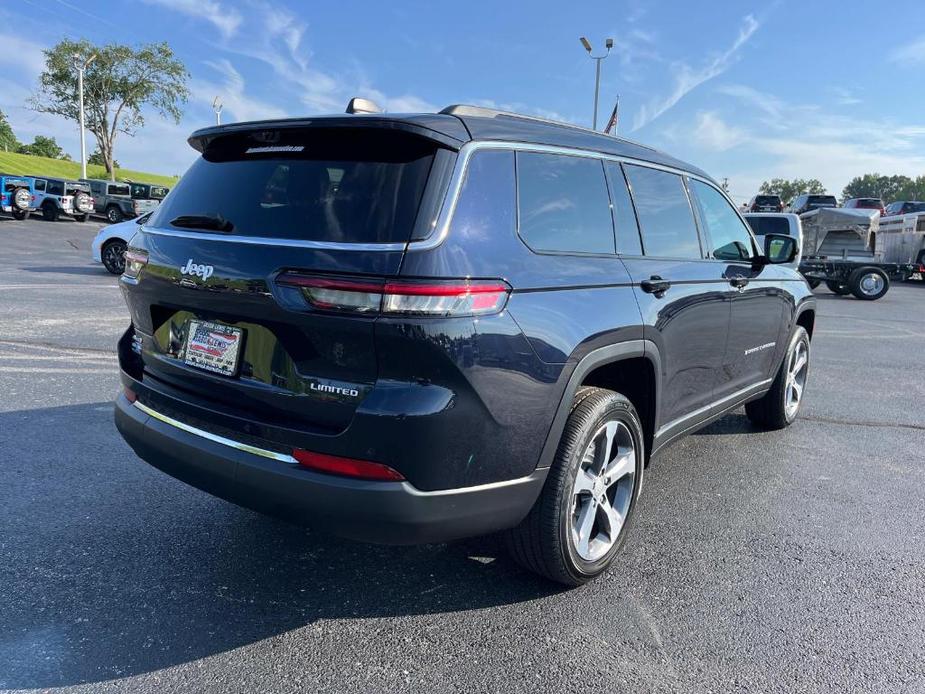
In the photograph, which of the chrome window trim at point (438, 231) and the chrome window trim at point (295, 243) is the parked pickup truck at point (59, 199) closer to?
the chrome window trim at point (438, 231)

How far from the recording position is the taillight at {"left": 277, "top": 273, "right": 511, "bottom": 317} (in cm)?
212

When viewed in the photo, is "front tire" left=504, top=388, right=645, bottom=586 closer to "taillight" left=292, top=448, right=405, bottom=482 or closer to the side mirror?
"taillight" left=292, top=448, right=405, bottom=482

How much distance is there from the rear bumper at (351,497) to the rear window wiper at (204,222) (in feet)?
2.57

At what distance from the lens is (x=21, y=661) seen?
2277 millimetres

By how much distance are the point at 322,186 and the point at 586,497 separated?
164cm

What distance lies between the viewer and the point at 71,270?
15102mm

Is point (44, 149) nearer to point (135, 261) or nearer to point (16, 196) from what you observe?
point (16, 196)

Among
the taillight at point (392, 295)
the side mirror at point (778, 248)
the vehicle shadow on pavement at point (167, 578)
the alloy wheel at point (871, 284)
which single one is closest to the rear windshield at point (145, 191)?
the alloy wheel at point (871, 284)

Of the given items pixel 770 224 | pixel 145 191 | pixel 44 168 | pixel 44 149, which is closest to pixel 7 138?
pixel 44 149

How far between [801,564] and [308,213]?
8.82ft

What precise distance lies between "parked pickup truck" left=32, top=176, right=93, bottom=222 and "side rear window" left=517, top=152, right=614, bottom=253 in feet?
118

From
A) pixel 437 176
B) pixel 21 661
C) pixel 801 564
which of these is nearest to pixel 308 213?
pixel 437 176

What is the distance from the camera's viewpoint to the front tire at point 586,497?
2619mm

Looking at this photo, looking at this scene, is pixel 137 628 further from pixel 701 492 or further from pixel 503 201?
pixel 701 492
